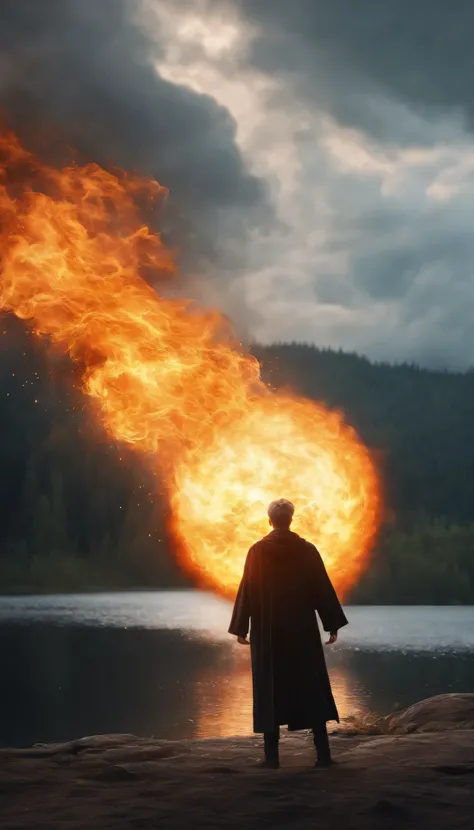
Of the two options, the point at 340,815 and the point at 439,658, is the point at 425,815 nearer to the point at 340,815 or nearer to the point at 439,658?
the point at 340,815

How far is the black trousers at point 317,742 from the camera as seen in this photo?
32.7ft

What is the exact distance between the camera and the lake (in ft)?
161

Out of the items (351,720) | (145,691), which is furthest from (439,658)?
(351,720)

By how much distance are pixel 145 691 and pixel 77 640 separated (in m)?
49.3

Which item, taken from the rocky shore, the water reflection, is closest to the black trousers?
the rocky shore

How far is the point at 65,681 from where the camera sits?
223 feet

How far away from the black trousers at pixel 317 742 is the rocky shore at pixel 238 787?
280mm

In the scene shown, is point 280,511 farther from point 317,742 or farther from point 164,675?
point 164,675

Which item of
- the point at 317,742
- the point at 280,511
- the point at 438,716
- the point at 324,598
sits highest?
the point at 280,511

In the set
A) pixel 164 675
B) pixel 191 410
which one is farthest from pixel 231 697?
pixel 191 410

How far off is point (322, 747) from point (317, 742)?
0.08 meters

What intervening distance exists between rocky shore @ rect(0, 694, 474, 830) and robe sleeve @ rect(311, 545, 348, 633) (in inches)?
64.0

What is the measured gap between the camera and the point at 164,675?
71.5 meters

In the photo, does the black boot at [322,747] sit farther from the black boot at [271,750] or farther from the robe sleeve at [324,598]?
the robe sleeve at [324,598]
